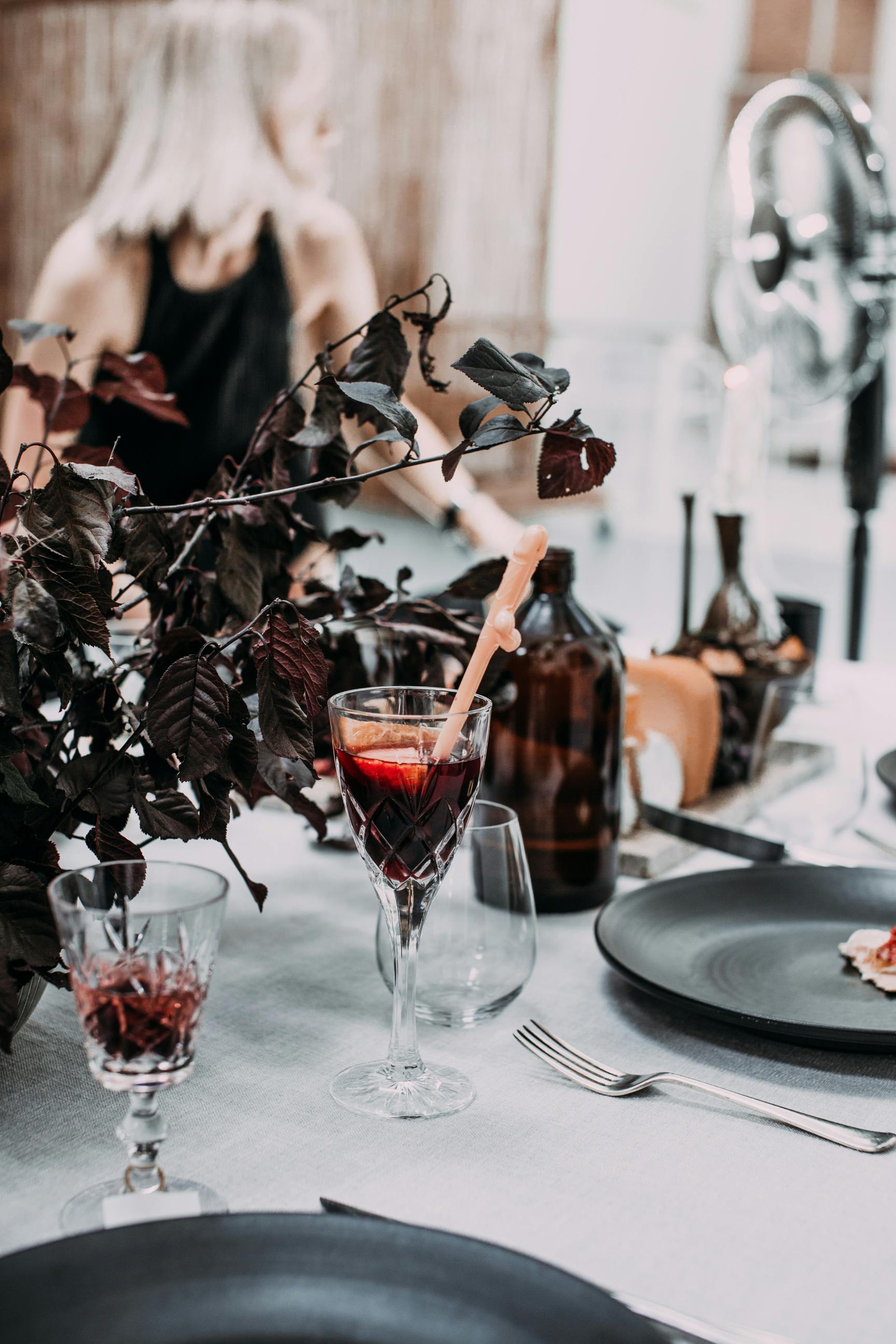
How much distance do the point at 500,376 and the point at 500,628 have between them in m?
0.11

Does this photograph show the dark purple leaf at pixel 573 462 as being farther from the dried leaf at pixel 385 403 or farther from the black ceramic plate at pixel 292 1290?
the black ceramic plate at pixel 292 1290

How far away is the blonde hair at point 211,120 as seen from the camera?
214 cm

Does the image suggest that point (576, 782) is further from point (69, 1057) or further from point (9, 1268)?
point (9, 1268)

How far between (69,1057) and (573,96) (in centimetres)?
710

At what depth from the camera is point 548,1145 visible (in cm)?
58

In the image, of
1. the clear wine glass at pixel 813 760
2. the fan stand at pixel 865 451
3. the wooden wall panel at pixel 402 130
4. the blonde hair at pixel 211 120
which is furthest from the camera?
the wooden wall panel at pixel 402 130

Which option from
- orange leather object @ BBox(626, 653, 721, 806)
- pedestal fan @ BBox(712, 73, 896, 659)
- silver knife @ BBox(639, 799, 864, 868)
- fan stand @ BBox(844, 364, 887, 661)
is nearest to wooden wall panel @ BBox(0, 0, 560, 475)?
fan stand @ BBox(844, 364, 887, 661)

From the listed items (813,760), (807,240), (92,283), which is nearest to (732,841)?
(813,760)

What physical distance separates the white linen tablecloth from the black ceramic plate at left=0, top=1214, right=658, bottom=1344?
0.08 m

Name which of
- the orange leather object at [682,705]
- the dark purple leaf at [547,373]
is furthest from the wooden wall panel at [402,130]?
the dark purple leaf at [547,373]

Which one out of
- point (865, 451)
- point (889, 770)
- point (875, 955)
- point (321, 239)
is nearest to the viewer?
point (875, 955)

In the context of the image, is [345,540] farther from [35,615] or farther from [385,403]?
[35,615]

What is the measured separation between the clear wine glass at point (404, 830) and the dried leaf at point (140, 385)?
30 centimetres

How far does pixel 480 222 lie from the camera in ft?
21.2
